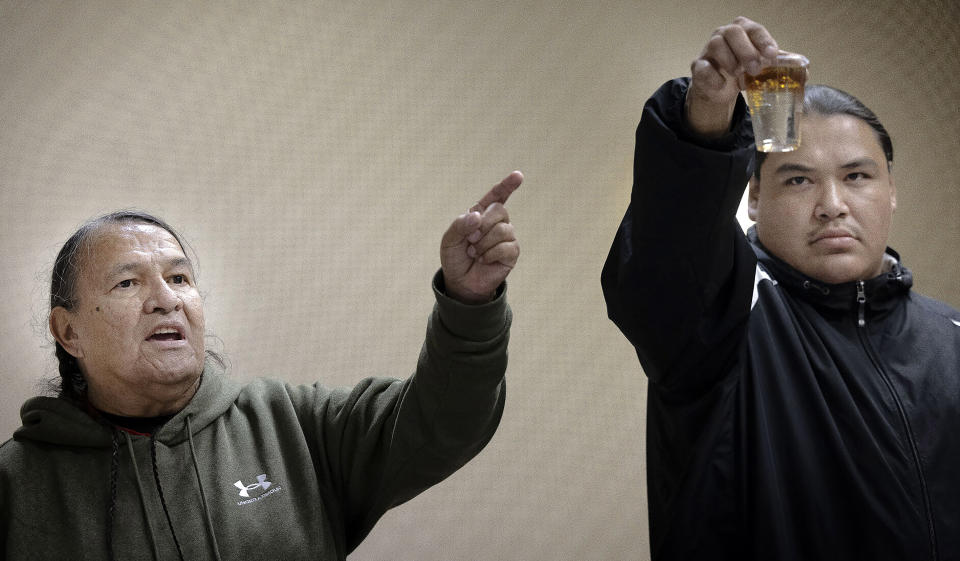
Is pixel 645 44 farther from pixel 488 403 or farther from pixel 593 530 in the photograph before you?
pixel 488 403

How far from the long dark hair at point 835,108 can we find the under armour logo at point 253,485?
0.90 m

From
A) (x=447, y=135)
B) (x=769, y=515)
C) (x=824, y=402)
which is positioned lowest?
(x=769, y=515)

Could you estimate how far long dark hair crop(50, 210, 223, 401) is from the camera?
1525mm

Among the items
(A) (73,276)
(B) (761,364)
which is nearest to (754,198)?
(B) (761,364)

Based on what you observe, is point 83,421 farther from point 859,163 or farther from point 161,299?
point 859,163

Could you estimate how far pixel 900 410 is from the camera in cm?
114

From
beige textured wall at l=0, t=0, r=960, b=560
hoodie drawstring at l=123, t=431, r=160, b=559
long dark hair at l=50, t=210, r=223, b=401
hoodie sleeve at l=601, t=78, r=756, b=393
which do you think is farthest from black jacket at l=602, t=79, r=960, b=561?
beige textured wall at l=0, t=0, r=960, b=560

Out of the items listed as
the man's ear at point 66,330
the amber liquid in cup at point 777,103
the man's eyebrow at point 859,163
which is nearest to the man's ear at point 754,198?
the man's eyebrow at point 859,163

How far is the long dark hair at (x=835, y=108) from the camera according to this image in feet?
4.33

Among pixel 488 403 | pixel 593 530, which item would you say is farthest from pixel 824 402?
pixel 593 530

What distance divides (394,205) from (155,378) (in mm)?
1354

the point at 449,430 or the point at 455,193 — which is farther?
the point at 455,193

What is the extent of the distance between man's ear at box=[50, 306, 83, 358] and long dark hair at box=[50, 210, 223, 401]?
0.01 metres

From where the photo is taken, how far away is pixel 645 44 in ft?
9.77
